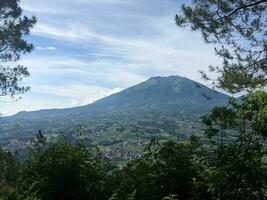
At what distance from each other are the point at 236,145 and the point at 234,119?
1.69 feet

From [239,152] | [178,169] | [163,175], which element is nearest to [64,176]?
[163,175]

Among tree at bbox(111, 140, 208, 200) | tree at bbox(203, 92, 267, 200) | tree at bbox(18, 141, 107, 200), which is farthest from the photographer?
tree at bbox(18, 141, 107, 200)

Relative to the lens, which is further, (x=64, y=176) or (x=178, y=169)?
(x=64, y=176)

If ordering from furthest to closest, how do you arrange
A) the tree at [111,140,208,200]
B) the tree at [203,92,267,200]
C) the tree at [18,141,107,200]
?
the tree at [18,141,107,200] < the tree at [111,140,208,200] < the tree at [203,92,267,200]

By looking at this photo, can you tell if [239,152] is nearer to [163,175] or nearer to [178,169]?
[178,169]

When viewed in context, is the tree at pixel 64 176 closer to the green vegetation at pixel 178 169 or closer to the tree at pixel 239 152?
the green vegetation at pixel 178 169

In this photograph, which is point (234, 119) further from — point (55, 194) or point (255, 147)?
point (55, 194)

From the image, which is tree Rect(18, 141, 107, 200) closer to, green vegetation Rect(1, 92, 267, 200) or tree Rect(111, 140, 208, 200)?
green vegetation Rect(1, 92, 267, 200)

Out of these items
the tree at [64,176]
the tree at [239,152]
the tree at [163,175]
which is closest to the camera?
the tree at [239,152]

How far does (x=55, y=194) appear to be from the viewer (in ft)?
23.5

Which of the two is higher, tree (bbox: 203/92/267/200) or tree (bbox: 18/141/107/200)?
tree (bbox: 203/92/267/200)

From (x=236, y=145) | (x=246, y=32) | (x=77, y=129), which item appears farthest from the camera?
(x=246, y=32)

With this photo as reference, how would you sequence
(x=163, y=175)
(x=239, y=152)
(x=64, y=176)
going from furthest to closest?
(x=64, y=176) → (x=163, y=175) → (x=239, y=152)

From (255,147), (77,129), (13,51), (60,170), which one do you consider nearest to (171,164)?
(255,147)
